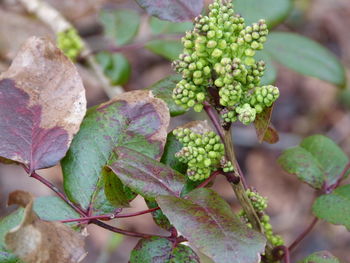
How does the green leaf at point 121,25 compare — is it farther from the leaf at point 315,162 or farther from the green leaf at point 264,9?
the leaf at point 315,162

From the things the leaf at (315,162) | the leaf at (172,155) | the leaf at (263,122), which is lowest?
the leaf at (315,162)

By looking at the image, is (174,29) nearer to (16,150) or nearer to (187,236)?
(16,150)

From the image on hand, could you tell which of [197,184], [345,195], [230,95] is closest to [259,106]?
[230,95]

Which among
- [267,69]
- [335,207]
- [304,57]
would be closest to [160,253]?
[335,207]

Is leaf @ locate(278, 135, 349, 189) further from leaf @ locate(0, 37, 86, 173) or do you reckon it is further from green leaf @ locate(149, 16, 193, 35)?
green leaf @ locate(149, 16, 193, 35)

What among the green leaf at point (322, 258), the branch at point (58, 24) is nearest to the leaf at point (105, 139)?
the green leaf at point (322, 258)

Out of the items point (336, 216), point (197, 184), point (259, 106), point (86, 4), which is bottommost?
point (86, 4)
